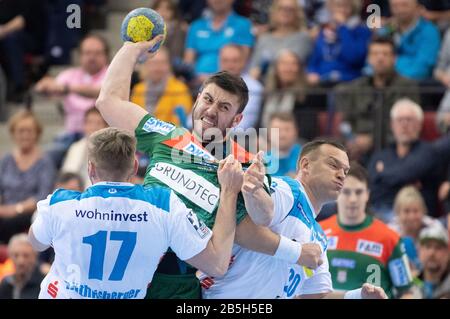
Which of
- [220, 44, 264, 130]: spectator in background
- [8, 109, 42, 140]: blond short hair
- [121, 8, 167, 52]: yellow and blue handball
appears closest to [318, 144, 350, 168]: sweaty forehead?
[121, 8, 167, 52]: yellow and blue handball

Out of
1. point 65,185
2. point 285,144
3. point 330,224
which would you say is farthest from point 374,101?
point 65,185

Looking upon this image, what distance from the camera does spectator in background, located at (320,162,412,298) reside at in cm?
1010

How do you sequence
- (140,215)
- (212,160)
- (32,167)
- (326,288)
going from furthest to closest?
(32,167) < (326,288) < (212,160) < (140,215)

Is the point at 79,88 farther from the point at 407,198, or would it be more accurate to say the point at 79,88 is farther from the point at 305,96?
the point at 407,198

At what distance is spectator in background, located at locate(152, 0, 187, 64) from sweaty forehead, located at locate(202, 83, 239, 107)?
659 centimetres

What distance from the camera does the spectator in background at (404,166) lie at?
12438 mm

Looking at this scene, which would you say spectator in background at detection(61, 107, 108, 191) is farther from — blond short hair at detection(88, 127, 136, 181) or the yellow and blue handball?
blond short hair at detection(88, 127, 136, 181)

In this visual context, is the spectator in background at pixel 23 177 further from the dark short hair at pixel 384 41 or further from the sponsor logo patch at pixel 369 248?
the sponsor logo patch at pixel 369 248

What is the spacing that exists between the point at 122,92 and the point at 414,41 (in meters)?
6.38

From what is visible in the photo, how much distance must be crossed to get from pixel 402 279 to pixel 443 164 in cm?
274
